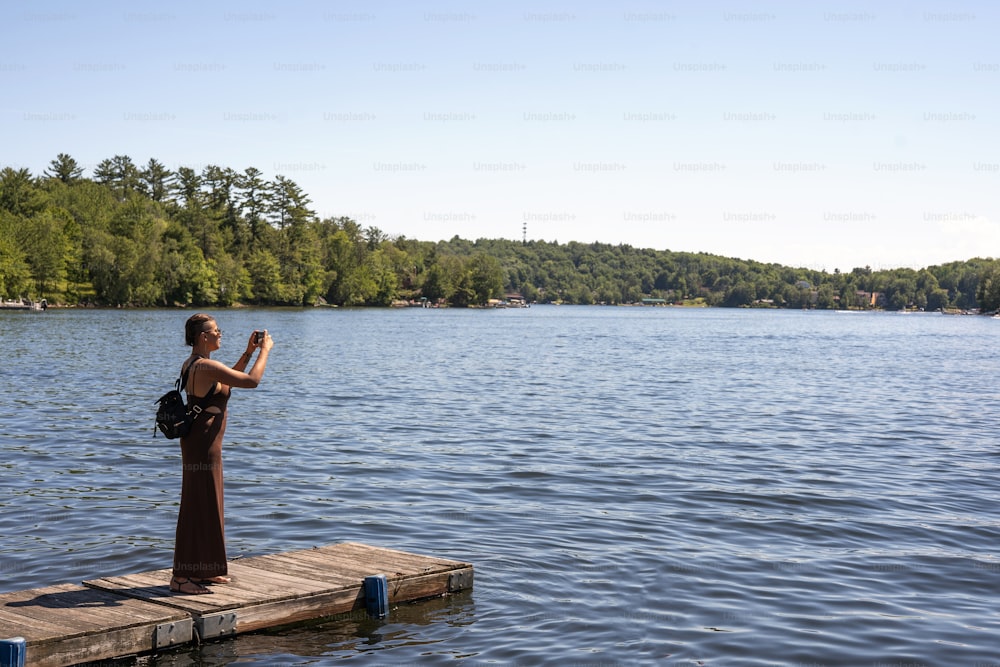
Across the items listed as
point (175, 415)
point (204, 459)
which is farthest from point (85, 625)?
point (175, 415)

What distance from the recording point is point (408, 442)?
26.3m

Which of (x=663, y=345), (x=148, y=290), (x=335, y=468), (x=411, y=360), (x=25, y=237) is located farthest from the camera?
(x=148, y=290)

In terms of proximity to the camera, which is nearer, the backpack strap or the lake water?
the backpack strap

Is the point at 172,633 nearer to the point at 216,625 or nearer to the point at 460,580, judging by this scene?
the point at 216,625

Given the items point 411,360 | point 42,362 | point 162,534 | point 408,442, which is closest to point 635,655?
point 162,534

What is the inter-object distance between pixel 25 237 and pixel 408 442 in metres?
121

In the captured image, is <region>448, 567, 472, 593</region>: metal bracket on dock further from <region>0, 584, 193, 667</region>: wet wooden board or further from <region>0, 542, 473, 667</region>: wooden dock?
<region>0, 584, 193, 667</region>: wet wooden board

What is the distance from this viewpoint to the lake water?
36.5 ft

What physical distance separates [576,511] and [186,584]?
8.65 m

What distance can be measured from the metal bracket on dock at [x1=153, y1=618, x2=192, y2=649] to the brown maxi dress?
85 centimetres

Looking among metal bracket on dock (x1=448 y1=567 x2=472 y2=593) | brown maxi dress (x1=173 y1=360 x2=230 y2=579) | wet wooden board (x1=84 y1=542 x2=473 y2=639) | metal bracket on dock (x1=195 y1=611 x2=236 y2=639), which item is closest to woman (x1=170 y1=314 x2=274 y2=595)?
brown maxi dress (x1=173 y1=360 x2=230 y2=579)

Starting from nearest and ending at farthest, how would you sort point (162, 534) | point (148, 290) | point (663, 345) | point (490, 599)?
point (490, 599) → point (162, 534) → point (663, 345) → point (148, 290)

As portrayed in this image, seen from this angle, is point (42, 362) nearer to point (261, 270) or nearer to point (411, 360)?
point (411, 360)

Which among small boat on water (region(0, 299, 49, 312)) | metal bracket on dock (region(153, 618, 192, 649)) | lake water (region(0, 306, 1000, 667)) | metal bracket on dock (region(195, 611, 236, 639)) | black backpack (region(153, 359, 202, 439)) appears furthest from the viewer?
small boat on water (region(0, 299, 49, 312))
